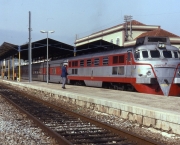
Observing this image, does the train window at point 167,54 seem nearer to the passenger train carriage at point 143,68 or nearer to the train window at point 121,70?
the passenger train carriage at point 143,68

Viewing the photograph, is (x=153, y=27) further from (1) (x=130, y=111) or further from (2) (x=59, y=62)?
(1) (x=130, y=111)

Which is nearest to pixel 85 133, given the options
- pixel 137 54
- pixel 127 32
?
pixel 137 54

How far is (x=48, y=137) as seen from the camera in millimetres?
7578

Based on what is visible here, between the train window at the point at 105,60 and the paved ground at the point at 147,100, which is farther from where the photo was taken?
the train window at the point at 105,60

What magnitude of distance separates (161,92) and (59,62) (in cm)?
1756

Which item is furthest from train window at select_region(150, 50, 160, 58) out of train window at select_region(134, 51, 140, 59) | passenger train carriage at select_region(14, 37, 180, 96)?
train window at select_region(134, 51, 140, 59)

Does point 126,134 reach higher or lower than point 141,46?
lower

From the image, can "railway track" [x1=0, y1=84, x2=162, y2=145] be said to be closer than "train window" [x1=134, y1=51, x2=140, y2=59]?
Yes

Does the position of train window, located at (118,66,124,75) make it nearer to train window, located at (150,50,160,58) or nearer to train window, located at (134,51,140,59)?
train window, located at (134,51,140,59)

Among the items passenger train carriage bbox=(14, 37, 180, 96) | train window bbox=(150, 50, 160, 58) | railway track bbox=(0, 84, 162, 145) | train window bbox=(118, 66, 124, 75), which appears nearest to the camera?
railway track bbox=(0, 84, 162, 145)

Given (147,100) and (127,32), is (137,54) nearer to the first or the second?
(147,100)

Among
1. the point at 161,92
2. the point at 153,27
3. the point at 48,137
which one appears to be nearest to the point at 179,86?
the point at 161,92

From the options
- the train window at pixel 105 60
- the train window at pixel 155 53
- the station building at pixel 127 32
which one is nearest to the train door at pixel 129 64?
the train window at pixel 155 53

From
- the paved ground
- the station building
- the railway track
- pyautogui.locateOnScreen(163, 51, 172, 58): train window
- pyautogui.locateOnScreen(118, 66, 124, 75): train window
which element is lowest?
the railway track
